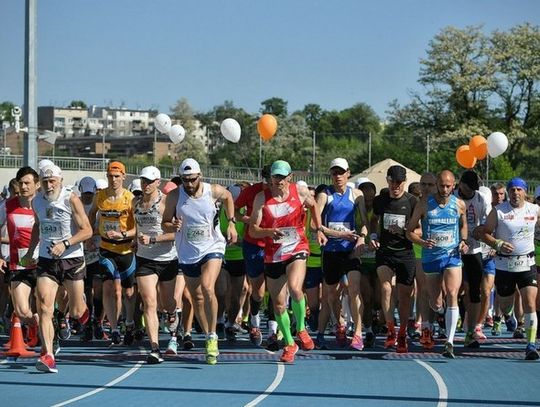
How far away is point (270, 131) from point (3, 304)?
9.16 m

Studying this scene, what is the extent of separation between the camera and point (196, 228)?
11820mm

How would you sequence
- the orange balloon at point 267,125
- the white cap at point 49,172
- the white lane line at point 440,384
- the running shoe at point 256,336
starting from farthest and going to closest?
1. the orange balloon at point 267,125
2. the running shoe at point 256,336
3. the white cap at point 49,172
4. the white lane line at point 440,384

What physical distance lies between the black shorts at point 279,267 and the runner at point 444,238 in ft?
4.75

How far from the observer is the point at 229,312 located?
47.9 feet

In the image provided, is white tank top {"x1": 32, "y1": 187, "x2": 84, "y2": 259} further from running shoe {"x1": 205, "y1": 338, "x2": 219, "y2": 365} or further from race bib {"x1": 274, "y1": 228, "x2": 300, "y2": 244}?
race bib {"x1": 274, "y1": 228, "x2": 300, "y2": 244}

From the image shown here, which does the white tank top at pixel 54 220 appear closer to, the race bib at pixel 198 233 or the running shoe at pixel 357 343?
the race bib at pixel 198 233

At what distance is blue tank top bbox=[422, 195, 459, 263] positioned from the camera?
12.3 m

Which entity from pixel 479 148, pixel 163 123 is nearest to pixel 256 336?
pixel 479 148

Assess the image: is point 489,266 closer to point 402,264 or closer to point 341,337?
point 402,264

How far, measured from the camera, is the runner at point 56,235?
36.9 feet

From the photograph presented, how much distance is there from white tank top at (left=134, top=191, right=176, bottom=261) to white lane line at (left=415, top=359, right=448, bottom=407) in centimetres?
312

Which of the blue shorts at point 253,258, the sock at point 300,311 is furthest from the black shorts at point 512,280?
the blue shorts at point 253,258

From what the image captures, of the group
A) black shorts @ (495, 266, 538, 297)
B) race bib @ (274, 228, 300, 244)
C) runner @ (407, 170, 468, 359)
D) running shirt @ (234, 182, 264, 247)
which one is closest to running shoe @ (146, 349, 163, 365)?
race bib @ (274, 228, 300, 244)

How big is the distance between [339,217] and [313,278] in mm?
1246
